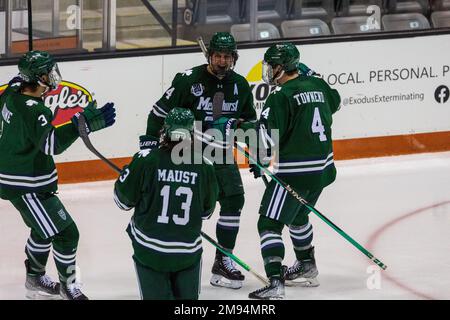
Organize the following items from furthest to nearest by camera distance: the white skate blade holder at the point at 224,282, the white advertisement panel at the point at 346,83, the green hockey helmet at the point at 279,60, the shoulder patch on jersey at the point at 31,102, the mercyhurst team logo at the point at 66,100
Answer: the white advertisement panel at the point at 346,83 → the mercyhurst team logo at the point at 66,100 → the white skate blade holder at the point at 224,282 → the green hockey helmet at the point at 279,60 → the shoulder patch on jersey at the point at 31,102

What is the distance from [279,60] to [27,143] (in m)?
1.31

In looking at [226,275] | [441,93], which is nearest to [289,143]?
[226,275]

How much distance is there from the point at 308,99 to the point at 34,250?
5.08ft

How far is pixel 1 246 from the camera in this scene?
674cm

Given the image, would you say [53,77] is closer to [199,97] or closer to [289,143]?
[199,97]

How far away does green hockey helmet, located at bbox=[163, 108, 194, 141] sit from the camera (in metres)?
4.57

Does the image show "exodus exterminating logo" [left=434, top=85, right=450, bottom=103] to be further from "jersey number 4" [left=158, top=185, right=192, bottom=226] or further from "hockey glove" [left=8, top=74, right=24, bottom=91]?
"jersey number 4" [left=158, top=185, right=192, bottom=226]

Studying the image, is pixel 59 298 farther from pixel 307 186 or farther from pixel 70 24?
pixel 70 24

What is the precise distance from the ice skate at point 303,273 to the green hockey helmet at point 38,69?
163cm

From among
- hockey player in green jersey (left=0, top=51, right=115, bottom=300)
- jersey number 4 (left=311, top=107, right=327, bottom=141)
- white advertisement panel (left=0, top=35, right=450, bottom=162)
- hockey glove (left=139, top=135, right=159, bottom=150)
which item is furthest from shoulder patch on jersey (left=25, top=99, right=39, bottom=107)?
white advertisement panel (left=0, top=35, right=450, bottom=162)

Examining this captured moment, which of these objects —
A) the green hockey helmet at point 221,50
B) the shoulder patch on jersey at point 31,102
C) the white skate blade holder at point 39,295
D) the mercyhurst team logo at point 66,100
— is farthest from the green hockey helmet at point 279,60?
the mercyhurst team logo at point 66,100

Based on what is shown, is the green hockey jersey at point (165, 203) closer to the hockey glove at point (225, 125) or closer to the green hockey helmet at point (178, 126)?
the green hockey helmet at point (178, 126)

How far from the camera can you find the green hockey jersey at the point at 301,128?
571cm
